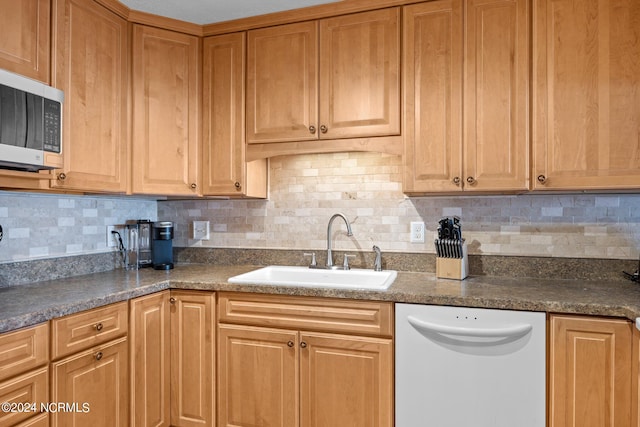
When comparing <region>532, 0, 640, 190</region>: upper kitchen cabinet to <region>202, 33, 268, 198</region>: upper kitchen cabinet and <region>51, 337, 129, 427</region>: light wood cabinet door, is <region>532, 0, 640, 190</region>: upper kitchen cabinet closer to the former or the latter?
<region>202, 33, 268, 198</region>: upper kitchen cabinet

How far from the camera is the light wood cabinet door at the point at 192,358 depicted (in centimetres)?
193

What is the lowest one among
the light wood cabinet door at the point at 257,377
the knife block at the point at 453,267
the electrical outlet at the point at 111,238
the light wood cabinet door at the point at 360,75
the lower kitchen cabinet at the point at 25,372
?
the light wood cabinet door at the point at 257,377

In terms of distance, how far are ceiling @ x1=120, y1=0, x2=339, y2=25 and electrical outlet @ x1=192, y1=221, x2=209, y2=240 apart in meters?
1.23

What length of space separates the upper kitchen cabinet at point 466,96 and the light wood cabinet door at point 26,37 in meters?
1.62

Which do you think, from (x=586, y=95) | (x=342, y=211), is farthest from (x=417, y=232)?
(x=586, y=95)

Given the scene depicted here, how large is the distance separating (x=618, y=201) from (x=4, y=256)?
2.95 meters

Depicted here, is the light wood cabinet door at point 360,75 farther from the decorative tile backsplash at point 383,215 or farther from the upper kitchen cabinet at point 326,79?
the decorative tile backsplash at point 383,215

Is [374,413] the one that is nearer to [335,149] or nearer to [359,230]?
[359,230]

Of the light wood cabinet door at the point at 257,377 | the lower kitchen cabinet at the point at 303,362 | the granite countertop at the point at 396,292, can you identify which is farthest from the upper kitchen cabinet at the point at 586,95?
the light wood cabinet door at the point at 257,377

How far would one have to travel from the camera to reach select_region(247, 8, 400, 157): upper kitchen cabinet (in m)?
1.98

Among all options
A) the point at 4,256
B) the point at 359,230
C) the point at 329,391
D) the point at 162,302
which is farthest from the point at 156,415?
the point at 359,230

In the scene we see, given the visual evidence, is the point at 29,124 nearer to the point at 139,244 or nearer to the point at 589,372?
the point at 139,244

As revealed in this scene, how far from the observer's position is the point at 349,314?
174 cm

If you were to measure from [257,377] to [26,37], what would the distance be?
69.7 inches
